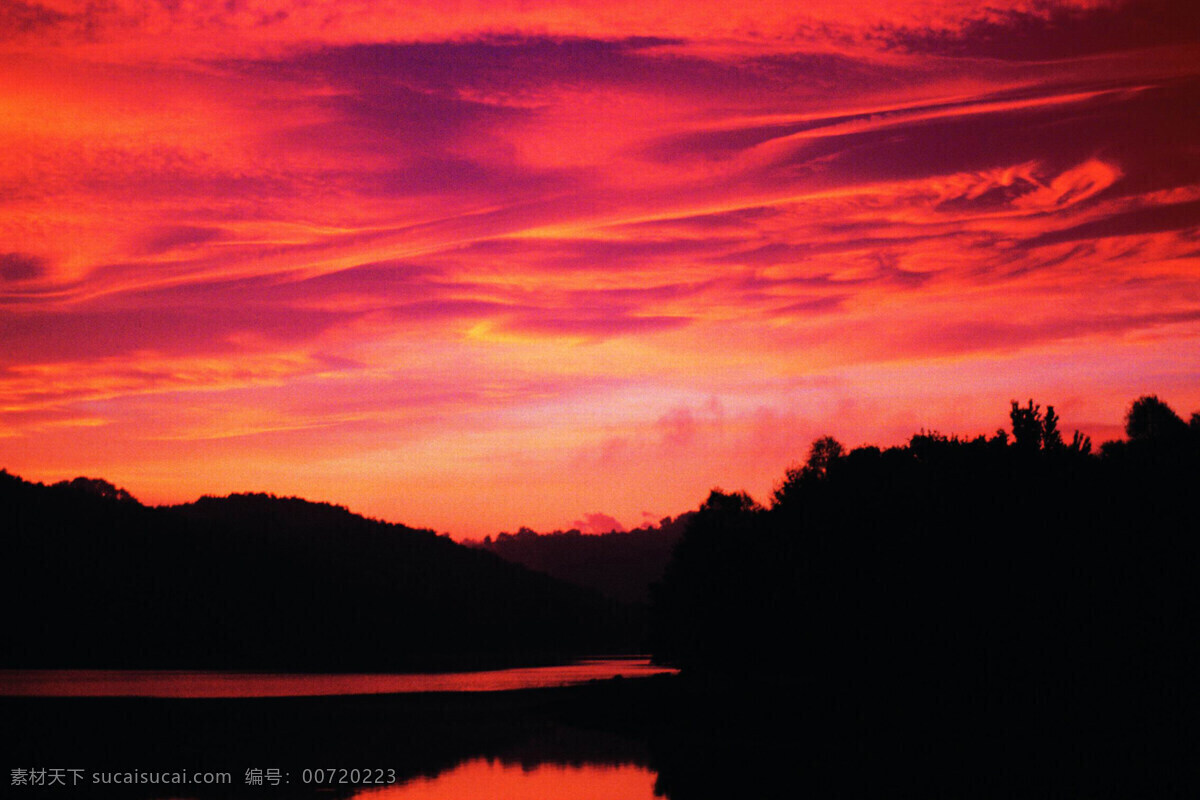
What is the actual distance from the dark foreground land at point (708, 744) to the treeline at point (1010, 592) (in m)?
0.86

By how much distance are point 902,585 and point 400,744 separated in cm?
3309

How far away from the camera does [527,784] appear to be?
50.2 meters

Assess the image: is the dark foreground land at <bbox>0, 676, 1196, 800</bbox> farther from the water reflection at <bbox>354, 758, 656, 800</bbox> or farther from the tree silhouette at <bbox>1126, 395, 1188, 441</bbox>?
the tree silhouette at <bbox>1126, 395, 1188, 441</bbox>

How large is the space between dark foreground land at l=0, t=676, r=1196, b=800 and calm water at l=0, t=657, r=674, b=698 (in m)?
28.3

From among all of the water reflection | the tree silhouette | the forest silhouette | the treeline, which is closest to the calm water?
the forest silhouette

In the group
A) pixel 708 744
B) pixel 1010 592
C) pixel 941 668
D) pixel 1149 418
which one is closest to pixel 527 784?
pixel 708 744

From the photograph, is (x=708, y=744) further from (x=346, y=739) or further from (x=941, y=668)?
(x=346, y=739)

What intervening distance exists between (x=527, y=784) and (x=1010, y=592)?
3072 cm

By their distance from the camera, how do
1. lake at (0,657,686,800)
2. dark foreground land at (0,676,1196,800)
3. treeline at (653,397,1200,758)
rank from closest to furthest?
dark foreground land at (0,676,1196,800)
lake at (0,657,686,800)
treeline at (653,397,1200,758)

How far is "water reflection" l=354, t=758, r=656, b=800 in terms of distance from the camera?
1825 inches

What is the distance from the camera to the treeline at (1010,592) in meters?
58.8

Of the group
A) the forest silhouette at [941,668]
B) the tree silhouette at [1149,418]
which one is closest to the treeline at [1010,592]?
the forest silhouette at [941,668]

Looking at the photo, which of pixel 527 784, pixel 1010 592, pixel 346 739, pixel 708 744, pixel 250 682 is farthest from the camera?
pixel 250 682

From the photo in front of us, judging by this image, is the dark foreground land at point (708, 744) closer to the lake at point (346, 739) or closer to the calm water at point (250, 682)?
the lake at point (346, 739)
